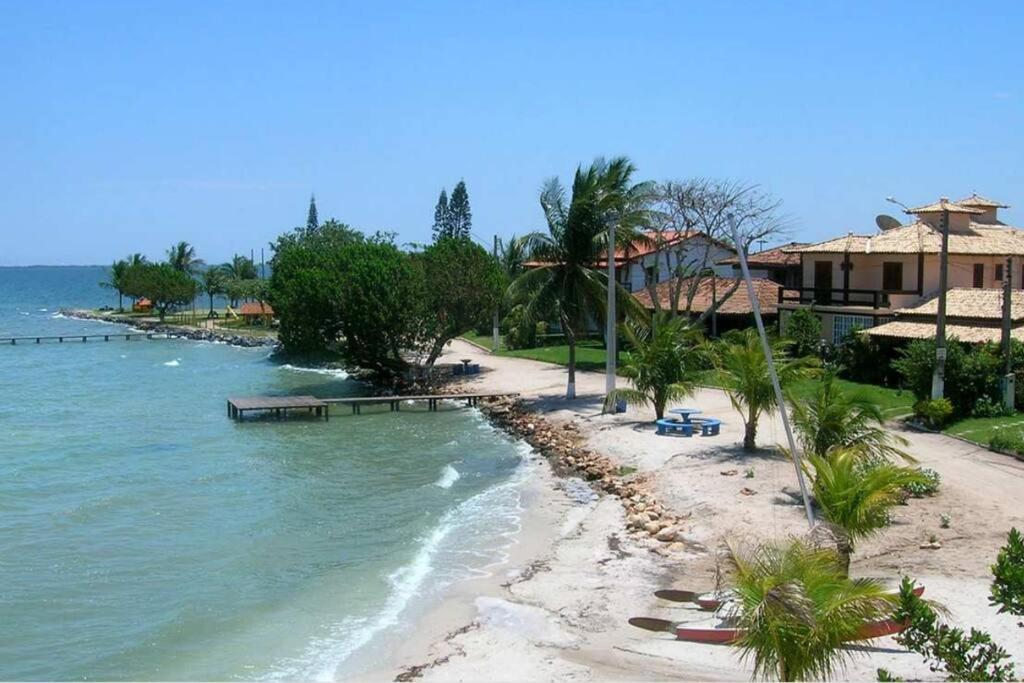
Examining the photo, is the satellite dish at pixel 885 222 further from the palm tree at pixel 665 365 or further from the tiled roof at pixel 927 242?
the palm tree at pixel 665 365

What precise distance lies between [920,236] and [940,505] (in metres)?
21.7

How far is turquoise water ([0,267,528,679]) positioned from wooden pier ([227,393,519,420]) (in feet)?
2.64

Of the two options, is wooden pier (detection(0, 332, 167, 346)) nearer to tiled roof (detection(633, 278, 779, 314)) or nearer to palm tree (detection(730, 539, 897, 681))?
tiled roof (detection(633, 278, 779, 314))

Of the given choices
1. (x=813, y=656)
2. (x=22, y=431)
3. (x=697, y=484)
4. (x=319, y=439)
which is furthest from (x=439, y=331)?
(x=813, y=656)

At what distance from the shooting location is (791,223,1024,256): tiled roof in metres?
37.5

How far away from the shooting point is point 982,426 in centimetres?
2544

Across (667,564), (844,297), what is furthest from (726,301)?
(667,564)

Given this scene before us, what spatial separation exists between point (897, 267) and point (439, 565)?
26057 mm

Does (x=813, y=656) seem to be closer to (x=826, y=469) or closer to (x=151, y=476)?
(x=826, y=469)

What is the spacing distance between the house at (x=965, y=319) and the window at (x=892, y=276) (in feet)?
10.1

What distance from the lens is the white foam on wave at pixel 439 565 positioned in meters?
14.9

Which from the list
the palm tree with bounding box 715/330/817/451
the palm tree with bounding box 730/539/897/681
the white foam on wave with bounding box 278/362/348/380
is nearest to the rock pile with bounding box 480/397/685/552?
the palm tree with bounding box 715/330/817/451

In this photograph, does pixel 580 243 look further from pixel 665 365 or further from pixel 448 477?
pixel 448 477

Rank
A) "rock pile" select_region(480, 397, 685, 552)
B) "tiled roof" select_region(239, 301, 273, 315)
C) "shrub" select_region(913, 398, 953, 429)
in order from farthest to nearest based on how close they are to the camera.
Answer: "tiled roof" select_region(239, 301, 273, 315)
"shrub" select_region(913, 398, 953, 429)
"rock pile" select_region(480, 397, 685, 552)
